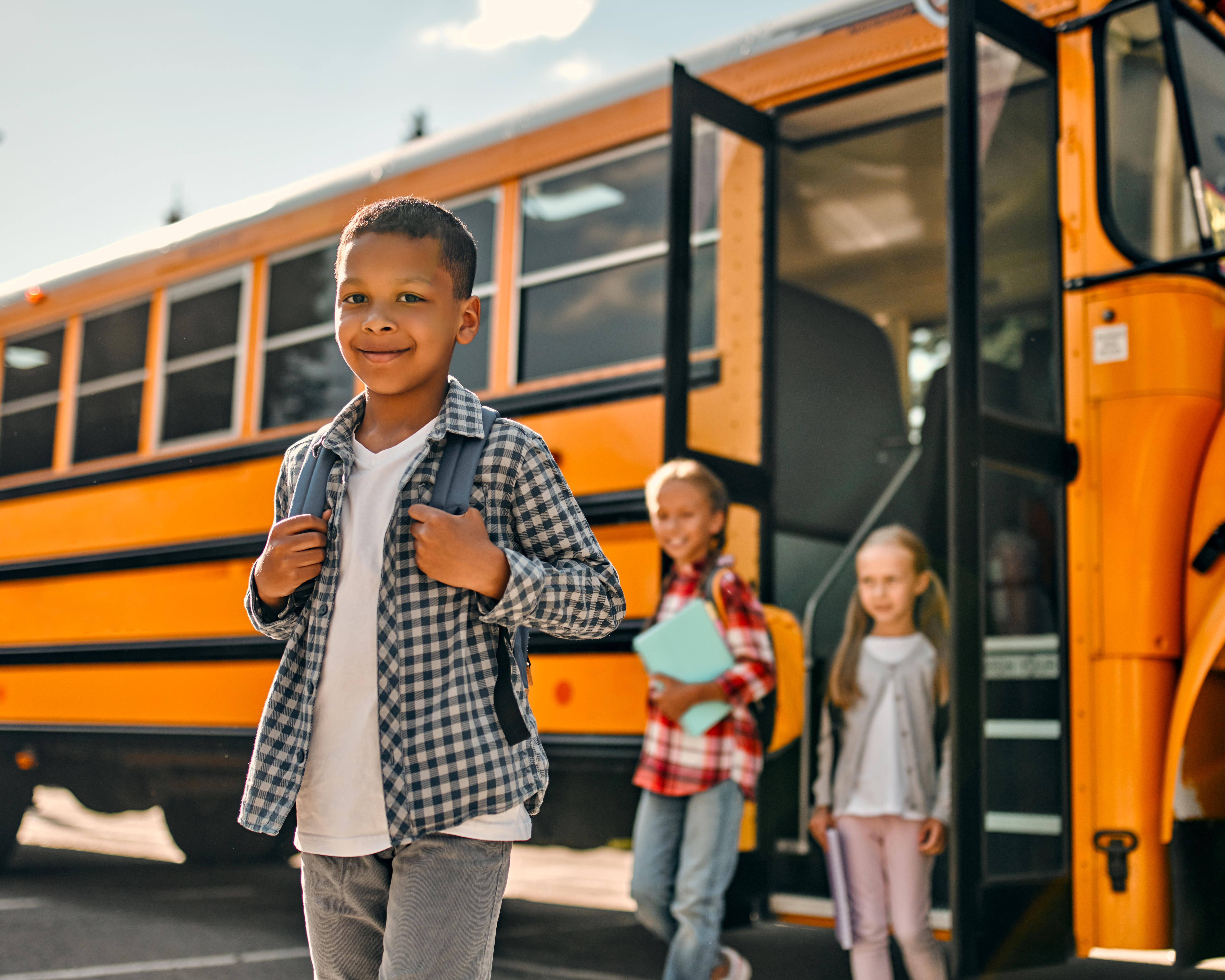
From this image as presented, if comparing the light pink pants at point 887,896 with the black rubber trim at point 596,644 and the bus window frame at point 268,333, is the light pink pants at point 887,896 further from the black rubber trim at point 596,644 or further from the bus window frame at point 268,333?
the bus window frame at point 268,333

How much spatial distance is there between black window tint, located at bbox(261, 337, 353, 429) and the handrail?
1339 mm

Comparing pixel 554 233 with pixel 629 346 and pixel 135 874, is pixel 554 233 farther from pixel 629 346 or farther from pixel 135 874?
pixel 135 874

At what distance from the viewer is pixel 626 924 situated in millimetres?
3723

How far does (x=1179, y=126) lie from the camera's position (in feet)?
7.87

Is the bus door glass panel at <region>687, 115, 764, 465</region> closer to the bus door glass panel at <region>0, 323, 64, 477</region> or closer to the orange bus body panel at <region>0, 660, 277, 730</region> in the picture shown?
the orange bus body panel at <region>0, 660, 277, 730</region>

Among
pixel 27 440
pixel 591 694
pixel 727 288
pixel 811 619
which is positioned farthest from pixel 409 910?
pixel 27 440

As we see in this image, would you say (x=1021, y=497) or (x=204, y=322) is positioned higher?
(x=204, y=322)

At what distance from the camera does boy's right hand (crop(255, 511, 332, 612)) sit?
1019 millimetres

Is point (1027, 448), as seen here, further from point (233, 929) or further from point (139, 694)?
point (139, 694)

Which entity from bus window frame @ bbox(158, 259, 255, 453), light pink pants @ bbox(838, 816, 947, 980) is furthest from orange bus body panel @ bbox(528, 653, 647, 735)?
bus window frame @ bbox(158, 259, 255, 453)

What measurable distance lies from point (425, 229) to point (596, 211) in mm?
2012

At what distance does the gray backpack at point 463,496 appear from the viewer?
104cm

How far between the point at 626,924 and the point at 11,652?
215cm

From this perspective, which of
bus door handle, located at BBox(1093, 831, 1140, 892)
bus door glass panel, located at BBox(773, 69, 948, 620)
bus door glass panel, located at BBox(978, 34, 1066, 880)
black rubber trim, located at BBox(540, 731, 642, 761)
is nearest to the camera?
bus door handle, located at BBox(1093, 831, 1140, 892)
